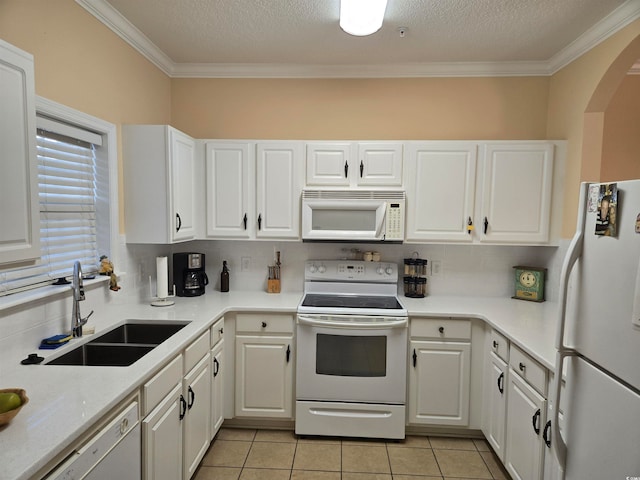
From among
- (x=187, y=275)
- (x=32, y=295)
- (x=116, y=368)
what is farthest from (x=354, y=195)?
(x=32, y=295)

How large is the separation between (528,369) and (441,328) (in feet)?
2.22

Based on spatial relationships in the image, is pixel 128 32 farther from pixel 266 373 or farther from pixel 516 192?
pixel 516 192

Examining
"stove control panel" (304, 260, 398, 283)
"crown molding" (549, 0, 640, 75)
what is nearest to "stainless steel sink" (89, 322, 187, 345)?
"stove control panel" (304, 260, 398, 283)

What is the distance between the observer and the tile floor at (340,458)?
2.22m

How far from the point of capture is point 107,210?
7.45 ft

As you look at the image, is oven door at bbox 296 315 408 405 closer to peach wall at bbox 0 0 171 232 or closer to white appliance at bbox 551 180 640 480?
white appliance at bbox 551 180 640 480

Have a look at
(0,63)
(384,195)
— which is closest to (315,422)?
(384,195)

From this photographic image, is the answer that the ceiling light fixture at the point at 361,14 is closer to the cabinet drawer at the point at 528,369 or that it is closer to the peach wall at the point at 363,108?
the peach wall at the point at 363,108

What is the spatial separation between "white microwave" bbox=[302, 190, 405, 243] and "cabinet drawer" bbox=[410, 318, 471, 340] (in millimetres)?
598

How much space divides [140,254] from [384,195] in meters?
1.77

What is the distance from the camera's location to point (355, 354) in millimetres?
2484

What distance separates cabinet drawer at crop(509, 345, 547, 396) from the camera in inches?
68.3

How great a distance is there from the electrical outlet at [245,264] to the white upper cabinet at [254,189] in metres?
0.34

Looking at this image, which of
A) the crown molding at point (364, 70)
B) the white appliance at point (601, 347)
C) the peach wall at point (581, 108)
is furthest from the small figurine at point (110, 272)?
the peach wall at point (581, 108)
